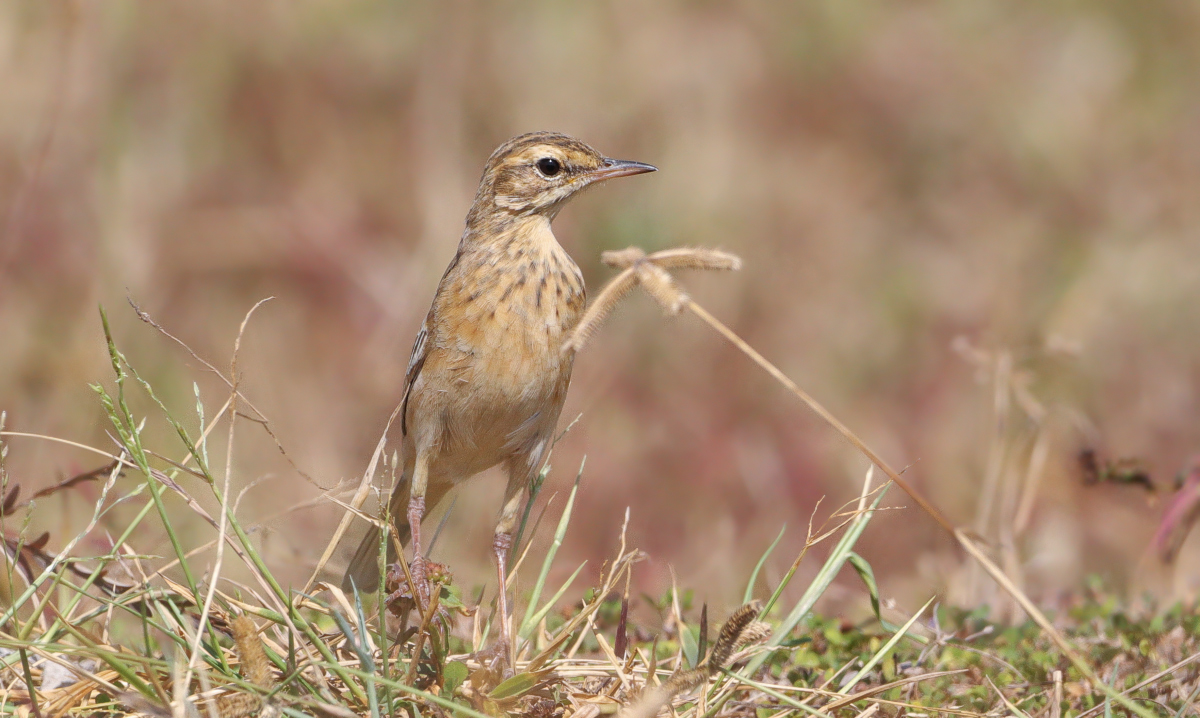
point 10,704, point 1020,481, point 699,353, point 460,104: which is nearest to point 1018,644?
point 1020,481

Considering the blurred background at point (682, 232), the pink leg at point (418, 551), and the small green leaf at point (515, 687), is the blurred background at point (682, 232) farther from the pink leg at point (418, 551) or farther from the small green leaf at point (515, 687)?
the small green leaf at point (515, 687)

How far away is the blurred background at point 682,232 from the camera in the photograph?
689cm

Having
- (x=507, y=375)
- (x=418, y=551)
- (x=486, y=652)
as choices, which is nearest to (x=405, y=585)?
(x=486, y=652)

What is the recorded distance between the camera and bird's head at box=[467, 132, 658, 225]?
484cm

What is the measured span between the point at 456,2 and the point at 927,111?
159 inches

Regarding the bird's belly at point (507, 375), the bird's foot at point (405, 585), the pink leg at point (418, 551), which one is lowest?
the pink leg at point (418, 551)

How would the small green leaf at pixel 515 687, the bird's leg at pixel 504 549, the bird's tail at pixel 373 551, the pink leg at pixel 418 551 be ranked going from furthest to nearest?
the bird's tail at pixel 373 551 → the pink leg at pixel 418 551 → the bird's leg at pixel 504 549 → the small green leaf at pixel 515 687

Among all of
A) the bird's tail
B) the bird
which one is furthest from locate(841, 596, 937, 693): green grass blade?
the bird's tail

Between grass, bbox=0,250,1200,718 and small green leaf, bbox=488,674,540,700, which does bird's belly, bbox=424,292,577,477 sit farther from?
small green leaf, bbox=488,674,540,700

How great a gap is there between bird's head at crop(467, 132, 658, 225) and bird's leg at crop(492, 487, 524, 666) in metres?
1.05

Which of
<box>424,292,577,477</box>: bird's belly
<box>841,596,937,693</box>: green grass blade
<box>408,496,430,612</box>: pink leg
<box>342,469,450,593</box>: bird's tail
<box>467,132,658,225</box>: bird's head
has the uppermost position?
<box>467,132,658,225</box>: bird's head

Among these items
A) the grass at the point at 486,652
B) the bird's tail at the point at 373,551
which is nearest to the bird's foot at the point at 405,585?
the grass at the point at 486,652

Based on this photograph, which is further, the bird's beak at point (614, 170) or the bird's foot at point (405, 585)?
the bird's beak at point (614, 170)

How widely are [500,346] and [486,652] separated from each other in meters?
1.31
